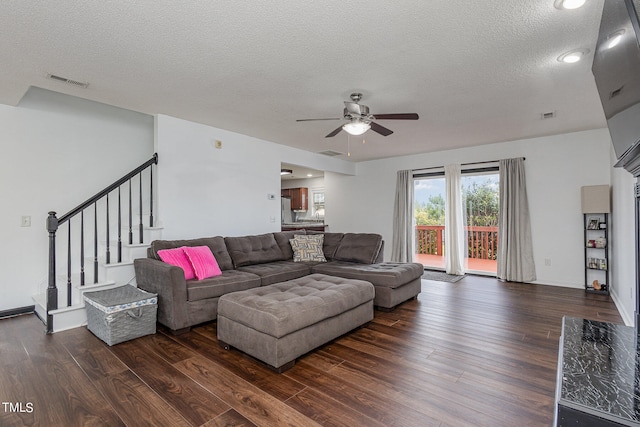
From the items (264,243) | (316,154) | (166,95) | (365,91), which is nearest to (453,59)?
(365,91)

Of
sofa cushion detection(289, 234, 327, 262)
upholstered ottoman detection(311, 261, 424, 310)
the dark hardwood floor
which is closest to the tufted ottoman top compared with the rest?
the dark hardwood floor

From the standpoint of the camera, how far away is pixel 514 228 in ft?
17.7

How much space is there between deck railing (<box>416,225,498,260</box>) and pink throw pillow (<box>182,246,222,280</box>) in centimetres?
472

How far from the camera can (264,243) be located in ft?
15.5

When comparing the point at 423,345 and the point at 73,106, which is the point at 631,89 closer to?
the point at 423,345

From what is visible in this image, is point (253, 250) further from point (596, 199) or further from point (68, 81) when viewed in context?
point (596, 199)

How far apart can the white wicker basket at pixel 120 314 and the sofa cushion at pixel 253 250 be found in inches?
49.9

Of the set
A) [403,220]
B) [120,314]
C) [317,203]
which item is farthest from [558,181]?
[120,314]

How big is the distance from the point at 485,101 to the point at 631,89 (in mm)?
2288

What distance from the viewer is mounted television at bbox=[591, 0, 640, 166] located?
129 cm

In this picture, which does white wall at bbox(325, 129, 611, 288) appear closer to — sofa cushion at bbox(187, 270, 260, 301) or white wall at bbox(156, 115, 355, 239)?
white wall at bbox(156, 115, 355, 239)

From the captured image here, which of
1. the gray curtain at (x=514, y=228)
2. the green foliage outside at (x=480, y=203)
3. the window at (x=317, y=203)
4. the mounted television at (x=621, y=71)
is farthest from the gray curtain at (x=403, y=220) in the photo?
the mounted television at (x=621, y=71)

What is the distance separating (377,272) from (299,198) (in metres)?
5.71

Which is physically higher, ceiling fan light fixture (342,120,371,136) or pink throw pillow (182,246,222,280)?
ceiling fan light fixture (342,120,371,136)
